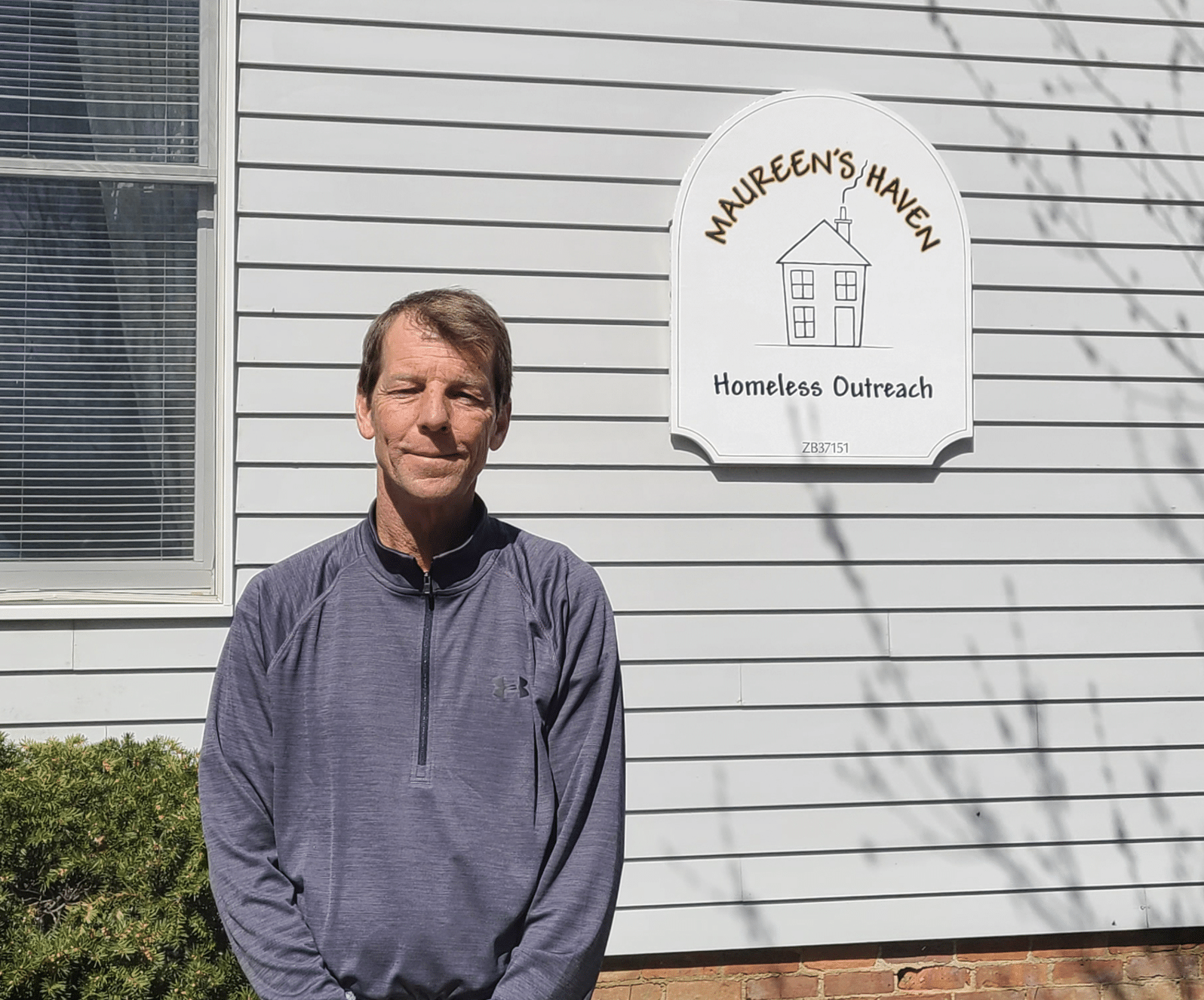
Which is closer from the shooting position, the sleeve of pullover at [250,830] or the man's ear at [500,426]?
the sleeve of pullover at [250,830]

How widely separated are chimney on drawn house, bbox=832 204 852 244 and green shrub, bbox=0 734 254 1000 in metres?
2.60

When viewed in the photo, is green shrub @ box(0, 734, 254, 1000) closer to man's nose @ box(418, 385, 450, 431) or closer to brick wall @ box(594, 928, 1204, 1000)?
man's nose @ box(418, 385, 450, 431)

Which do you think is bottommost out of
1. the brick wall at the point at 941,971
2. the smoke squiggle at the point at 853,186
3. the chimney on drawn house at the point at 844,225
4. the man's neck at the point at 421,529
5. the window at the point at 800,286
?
the brick wall at the point at 941,971

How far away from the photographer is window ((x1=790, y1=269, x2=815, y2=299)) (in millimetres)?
3947

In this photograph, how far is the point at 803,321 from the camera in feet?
13.0

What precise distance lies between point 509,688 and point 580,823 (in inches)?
9.7

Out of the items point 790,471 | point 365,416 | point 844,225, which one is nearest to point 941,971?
point 790,471

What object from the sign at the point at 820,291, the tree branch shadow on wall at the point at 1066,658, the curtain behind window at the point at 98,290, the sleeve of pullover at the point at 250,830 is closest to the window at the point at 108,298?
the curtain behind window at the point at 98,290

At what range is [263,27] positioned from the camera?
A: 370 cm

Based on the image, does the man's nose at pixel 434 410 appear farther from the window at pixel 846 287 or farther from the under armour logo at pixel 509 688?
the window at pixel 846 287

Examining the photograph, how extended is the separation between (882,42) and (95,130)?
2556 mm

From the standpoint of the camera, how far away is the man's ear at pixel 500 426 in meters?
2.08

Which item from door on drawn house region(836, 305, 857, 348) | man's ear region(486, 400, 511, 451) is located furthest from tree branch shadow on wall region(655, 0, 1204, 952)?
man's ear region(486, 400, 511, 451)

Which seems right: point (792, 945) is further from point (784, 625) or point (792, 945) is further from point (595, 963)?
point (595, 963)
